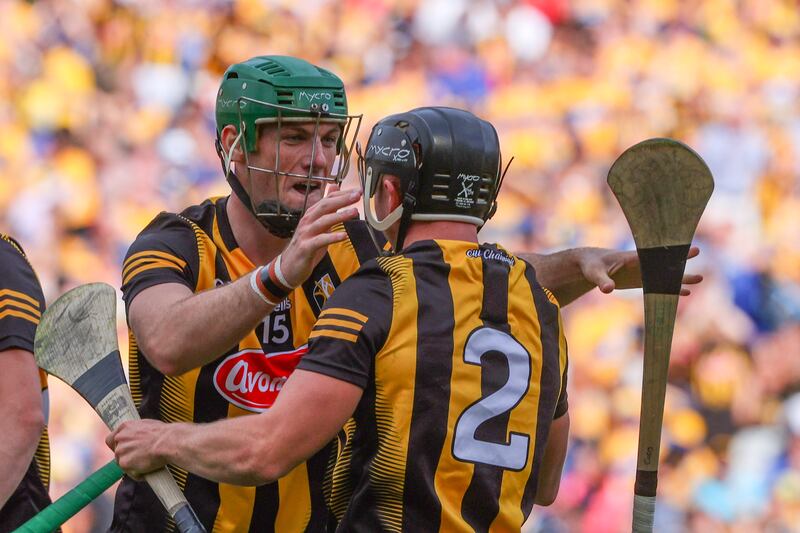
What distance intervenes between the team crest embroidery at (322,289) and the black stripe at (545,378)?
565 mm

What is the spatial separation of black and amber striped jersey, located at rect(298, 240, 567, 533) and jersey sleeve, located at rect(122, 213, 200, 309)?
Answer: 552 mm

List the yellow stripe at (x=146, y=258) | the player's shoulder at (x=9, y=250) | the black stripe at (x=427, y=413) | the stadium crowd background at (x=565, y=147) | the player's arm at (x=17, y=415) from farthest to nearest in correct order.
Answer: the stadium crowd background at (x=565, y=147)
the player's shoulder at (x=9, y=250)
the player's arm at (x=17, y=415)
the yellow stripe at (x=146, y=258)
the black stripe at (x=427, y=413)

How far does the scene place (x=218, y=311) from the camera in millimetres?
2592

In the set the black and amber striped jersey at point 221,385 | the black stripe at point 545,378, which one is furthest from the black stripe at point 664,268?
the black and amber striped jersey at point 221,385

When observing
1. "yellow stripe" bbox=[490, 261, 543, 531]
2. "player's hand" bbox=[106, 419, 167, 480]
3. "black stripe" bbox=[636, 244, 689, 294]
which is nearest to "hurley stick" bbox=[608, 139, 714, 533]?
"black stripe" bbox=[636, 244, 689, 294]

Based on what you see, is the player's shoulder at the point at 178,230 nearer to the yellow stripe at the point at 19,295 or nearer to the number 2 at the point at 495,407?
the yellow stripe at the point at 19,295

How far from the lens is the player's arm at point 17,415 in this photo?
2.94m

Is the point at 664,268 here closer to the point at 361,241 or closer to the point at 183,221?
the point at 361,241

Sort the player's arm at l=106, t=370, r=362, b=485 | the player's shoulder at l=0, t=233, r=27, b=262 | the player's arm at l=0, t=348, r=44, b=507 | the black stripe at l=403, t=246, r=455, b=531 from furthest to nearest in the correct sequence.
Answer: the player's shoulder at l=0, t=233, r=27, b=262
the player's arm at l=0, t=348, r=44, b=507
the black stripe at l=403, t=246, r=455, b=531
the player's arm at l=106, t=370, r=362, b=485

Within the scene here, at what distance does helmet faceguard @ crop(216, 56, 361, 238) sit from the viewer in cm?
297

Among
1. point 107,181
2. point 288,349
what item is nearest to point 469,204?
point 288,349

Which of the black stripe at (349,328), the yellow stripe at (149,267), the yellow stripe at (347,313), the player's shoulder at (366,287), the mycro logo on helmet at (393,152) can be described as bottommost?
the yellow stripe at (149,267)

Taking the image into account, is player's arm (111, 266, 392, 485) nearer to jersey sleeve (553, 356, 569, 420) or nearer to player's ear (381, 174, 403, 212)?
player's ear (381, 174, 403, 212)

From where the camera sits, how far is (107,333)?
9.27 ft
